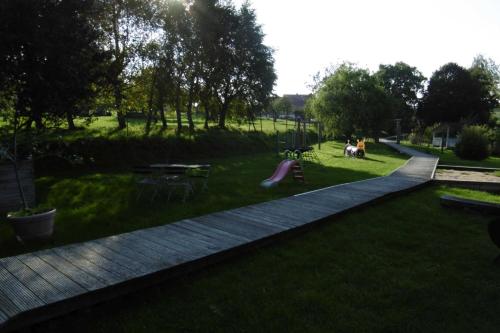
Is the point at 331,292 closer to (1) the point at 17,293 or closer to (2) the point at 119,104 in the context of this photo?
(1) the point at 17,293

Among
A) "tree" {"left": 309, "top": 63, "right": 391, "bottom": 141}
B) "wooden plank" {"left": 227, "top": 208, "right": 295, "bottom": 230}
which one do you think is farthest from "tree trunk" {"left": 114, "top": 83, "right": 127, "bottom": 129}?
"tree" {"left": 309, "top": 63, "right": 391, "bottom": 141}

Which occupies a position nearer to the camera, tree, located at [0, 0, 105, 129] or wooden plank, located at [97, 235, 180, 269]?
wooden plank, located at [97, 235, 180, 269]

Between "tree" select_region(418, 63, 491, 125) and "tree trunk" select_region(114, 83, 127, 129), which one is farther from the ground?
"tree" select_region(418, 63, 491, 125)

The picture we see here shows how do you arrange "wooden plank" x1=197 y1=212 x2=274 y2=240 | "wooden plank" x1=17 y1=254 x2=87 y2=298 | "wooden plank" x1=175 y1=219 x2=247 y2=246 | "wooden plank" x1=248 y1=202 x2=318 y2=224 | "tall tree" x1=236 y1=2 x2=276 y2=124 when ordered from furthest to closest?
1. "tall tree" x1=236 y1=2 x2=276 y2=124
2. "wooden plank" x1=248 y1=202 x2=318 y2=224
3. "wooden plank" x1=197 y1=212 x2=274 y2=240
4. "wooden plank" x1=175 y1=219 x2=247 y2=246
5. "wooden plank" x1=17 y1=254 x2=87 y2=298

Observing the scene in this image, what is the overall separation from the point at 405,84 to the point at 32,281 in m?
69.5

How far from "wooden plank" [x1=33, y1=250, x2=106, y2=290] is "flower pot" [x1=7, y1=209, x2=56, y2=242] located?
101 centimetres

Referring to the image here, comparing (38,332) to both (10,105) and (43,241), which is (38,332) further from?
(10,105)

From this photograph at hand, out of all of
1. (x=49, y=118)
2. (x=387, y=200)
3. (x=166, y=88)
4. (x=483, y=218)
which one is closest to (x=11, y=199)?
(x=49, y=118)

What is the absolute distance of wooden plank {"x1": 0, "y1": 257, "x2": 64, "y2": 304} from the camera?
3250 mm

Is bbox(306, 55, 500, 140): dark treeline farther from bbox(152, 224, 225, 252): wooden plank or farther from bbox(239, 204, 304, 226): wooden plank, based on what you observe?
bbox(152, 224, 225, 252): wooden plank

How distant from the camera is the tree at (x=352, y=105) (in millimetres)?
32656

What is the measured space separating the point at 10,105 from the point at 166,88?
37.9 ft

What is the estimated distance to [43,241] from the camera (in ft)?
17.8

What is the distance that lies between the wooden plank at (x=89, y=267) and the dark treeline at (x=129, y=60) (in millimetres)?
5363
